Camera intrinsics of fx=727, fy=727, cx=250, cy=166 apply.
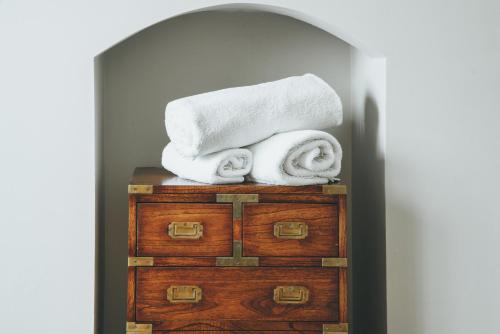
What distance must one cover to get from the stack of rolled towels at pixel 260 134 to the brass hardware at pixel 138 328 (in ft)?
1.20

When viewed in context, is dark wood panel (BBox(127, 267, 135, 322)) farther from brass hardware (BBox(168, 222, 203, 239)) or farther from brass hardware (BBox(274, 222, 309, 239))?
brass hardware (BBox(274, 222, 309, 239))

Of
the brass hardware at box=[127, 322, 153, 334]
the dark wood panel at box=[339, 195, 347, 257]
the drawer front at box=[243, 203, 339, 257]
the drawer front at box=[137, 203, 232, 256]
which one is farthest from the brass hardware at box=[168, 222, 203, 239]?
the dark wood panel at box=[339, 195, 347, 257]

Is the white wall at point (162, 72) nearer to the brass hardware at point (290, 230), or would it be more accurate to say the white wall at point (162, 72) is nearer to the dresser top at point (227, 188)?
the dresser top at point (227, 188)

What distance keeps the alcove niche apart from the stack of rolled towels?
40 cm

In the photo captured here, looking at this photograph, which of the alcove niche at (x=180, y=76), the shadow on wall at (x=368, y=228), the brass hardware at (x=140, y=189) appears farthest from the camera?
the alcove niche at (x=180, y=76)

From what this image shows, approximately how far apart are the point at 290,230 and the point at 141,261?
356mm

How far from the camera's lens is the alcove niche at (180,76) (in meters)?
2.20

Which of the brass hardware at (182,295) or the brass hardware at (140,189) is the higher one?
the brass hardware at (140,189)

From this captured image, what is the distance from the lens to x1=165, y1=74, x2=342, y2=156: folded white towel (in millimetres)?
1704

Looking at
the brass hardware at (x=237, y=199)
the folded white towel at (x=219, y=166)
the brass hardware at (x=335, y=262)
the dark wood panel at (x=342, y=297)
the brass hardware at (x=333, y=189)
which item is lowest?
the dark wood panel at (x=342, y=297)

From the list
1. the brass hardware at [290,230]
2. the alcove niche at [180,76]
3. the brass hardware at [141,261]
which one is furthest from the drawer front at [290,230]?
the alcove niche at [180,76]

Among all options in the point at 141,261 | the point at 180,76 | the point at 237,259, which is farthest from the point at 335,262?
the point at 180,76

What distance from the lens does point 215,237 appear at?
1.71m

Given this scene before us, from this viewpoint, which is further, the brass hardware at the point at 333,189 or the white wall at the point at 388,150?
the white wall at the point at 388,150
